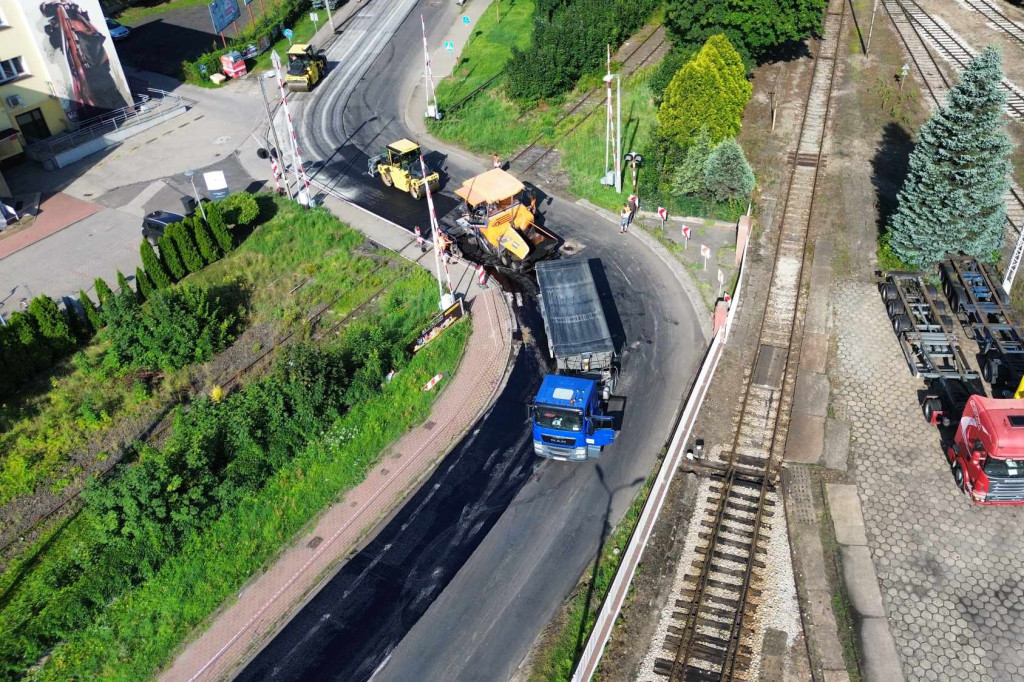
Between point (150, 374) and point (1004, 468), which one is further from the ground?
point (1004, 468)

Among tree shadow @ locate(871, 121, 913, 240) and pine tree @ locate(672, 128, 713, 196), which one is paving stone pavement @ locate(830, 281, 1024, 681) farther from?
pine tree @ locate(672, 128, 713, 196)

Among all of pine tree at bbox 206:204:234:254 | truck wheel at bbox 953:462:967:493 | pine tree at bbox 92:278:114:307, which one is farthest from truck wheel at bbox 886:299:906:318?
pine tree at bbox 92:278:114:307

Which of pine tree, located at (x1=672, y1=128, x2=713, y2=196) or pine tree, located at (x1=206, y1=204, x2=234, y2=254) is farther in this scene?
pine tree, located at (x1=672, y1=128, x2=713, y2=196)

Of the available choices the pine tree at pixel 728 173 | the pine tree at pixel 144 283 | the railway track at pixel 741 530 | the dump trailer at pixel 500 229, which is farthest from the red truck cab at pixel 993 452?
the pine tree at pixel 144 283

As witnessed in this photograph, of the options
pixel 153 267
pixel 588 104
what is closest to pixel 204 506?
pixel 153 267

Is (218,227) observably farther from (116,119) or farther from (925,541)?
(925,541)
